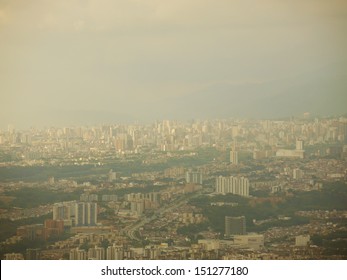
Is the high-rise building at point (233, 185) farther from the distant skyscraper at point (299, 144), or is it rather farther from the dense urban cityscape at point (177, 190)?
the distant skyscraper at point (299, 144)

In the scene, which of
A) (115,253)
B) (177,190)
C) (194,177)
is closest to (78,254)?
(115,253)

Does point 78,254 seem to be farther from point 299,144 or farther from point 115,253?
point 299,144

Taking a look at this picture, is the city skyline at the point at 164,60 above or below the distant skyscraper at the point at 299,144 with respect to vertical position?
above

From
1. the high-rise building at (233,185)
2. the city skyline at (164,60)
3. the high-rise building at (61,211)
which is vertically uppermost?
the city skyline at (164,60)

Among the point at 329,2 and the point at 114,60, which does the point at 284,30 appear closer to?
the point at 329,2

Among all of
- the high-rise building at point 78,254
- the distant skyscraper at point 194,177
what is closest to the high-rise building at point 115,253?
the high-rise building at point 78,254
